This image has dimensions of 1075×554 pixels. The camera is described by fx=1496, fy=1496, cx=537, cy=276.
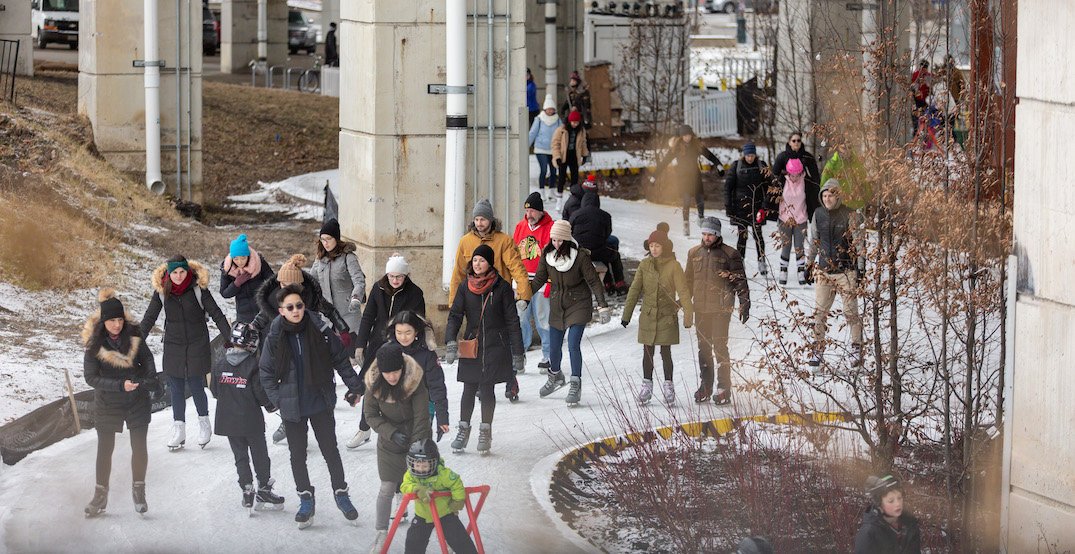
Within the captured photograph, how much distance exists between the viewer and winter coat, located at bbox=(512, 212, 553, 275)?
1298 centimetres

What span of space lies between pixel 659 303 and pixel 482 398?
1.87 metres

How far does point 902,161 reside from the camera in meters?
9.02

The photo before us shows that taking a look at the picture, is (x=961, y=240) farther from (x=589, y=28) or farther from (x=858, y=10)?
(x=589, y=28)

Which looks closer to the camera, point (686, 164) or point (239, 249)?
point (239, 249)

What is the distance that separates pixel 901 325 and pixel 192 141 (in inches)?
497

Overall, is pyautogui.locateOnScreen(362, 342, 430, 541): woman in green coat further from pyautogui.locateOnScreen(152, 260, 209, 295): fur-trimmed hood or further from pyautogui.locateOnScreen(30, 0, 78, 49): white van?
pyautogui.locateOnScreen(30, 0, 78, 49): white van

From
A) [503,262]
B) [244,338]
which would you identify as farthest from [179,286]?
[503,262]

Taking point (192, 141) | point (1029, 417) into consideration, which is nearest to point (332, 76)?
point (192, 141)

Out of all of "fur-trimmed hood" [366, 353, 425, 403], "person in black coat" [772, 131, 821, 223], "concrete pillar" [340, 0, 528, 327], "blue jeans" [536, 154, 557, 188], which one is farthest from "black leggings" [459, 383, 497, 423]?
"blue jeans" [536, 154, 557, 188]

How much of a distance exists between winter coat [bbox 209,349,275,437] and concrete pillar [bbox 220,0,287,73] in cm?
3421

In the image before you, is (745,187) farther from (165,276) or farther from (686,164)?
(165,276)

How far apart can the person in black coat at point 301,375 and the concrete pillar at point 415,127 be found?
496cm

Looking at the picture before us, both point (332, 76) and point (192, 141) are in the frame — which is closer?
point (192, 141)

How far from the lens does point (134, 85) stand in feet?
75.4
